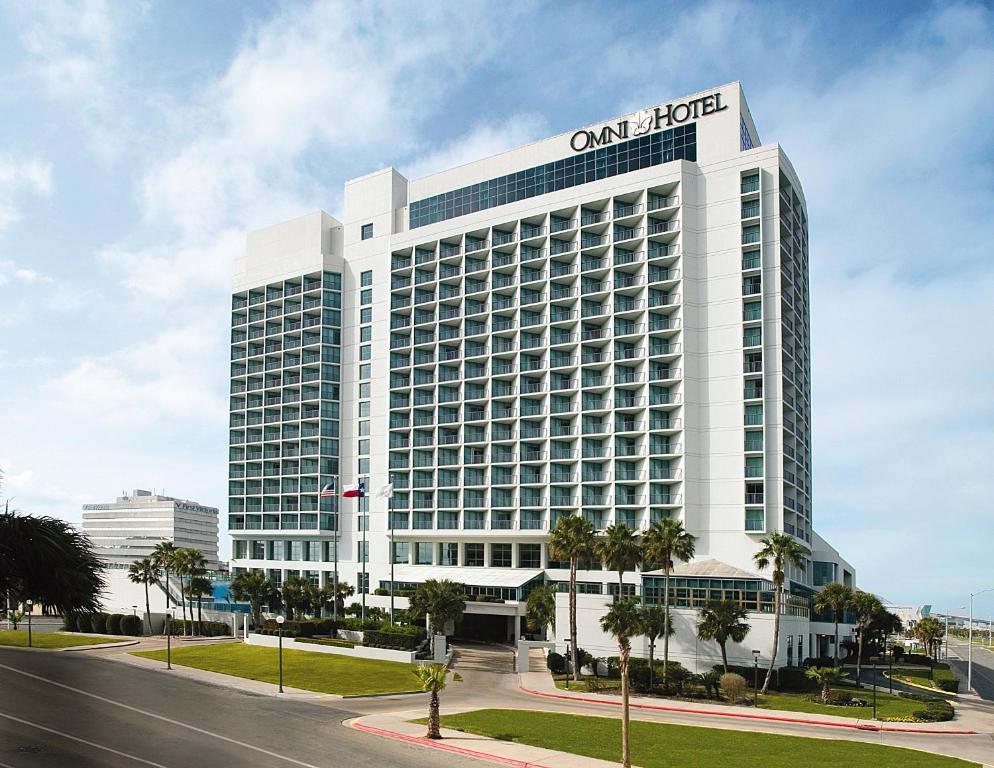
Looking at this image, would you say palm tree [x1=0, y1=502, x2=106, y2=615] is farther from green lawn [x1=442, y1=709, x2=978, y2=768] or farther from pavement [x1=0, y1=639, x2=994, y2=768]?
green lawn [x1=442, y1=709, x2=978, y2=768]

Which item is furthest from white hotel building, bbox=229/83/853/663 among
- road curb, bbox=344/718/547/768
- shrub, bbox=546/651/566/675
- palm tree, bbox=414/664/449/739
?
road curb, bbox=344/718/547/768

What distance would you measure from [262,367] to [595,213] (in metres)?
60.0

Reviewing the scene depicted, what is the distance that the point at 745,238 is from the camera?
325 ft

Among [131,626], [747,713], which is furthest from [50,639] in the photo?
[747,713]

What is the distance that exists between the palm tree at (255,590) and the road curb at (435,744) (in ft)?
194

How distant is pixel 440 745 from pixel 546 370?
2721 inches

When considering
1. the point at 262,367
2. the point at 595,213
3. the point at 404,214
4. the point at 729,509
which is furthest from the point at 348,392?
the point at 729,509

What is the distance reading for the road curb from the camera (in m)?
40.8

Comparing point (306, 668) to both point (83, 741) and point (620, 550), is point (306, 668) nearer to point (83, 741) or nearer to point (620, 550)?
point (620, 550)

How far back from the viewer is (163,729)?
143 feet

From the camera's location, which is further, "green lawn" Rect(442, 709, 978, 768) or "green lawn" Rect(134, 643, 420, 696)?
"green lawn" Rect(134, 643, 420, 696)

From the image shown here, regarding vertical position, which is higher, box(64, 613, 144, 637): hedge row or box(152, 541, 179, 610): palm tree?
box(152, 541, 179, 610): palm tree

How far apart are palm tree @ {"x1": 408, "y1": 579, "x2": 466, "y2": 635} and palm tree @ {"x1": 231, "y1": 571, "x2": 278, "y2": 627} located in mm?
26655

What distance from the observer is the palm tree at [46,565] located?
16438 millimetres
